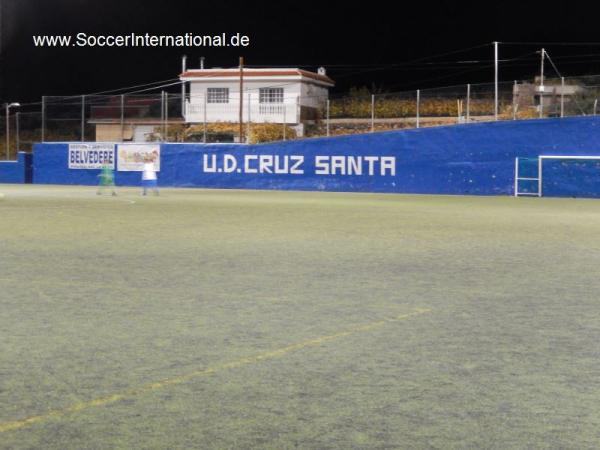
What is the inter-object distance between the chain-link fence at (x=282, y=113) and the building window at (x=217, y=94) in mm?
3414

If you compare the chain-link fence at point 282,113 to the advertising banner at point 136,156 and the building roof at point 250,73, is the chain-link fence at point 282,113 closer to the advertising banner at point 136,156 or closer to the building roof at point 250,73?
the advertising banner at point 136,156

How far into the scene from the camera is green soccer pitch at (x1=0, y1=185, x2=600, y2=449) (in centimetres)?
529

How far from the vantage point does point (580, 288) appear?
11.1 meters

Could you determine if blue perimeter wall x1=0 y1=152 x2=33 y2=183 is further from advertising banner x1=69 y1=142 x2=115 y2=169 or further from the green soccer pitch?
the green soccer pitch

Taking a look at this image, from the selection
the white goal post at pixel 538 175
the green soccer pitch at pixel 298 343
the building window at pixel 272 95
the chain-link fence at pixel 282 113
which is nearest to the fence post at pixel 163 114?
the chain-link fence at pixel 282 113

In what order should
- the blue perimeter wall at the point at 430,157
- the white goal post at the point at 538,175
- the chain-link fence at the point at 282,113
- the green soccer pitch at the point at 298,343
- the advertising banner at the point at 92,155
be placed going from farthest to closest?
the advertising banner at the point at 92,155 → the chain-link fence at the point at 282,113 → the blue perimeter wall at the point at 430,157 → the white goal post at the point at 538,175 → the green soccer pitch at the point at 298,343

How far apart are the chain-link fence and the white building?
0.12 meters

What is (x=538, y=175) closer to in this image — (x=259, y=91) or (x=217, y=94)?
(x=259, y=91)

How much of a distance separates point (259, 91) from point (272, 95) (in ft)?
2.81

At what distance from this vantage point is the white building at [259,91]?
50125mm

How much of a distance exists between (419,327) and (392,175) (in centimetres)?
3297

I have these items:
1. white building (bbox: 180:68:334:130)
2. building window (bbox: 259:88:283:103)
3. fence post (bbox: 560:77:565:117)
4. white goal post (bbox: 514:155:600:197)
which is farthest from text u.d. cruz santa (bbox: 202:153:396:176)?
building window (bbox: 259:88:283:103)

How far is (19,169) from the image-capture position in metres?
50.8

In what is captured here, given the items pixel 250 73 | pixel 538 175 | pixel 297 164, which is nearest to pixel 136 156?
pixel 297 164
